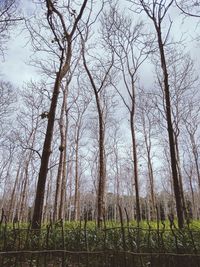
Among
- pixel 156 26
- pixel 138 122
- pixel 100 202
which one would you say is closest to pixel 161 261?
pixel 100 202

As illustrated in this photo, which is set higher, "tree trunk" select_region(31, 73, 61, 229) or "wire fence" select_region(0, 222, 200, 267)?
"tree trunk" select_region(31, 73, 61, 229)

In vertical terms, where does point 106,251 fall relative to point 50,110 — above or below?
below

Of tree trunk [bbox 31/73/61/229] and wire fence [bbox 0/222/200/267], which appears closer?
wire fence [bbox 0/222/200/267]

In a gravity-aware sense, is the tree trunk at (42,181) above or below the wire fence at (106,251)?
above

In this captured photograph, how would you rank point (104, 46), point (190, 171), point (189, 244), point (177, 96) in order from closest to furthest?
1. point (189, 244)
2. point (104, 46)
3. point (177, 96)
4. point (190, 171)

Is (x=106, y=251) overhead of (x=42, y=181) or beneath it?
beneath

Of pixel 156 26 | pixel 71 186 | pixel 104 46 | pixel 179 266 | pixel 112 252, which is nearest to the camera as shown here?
pixel 179 266

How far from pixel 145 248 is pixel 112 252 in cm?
72

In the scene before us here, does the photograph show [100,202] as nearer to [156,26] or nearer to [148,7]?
[156,26]

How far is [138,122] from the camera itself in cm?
1977

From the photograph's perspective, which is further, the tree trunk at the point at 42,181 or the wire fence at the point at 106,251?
the tree trunk at the point at 42,181

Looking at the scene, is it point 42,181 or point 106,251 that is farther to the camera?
point 42,181

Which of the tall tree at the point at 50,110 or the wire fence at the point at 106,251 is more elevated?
the tall tree at the point at 50,110

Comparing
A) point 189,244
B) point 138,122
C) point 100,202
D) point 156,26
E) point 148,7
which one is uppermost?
point 138,122
